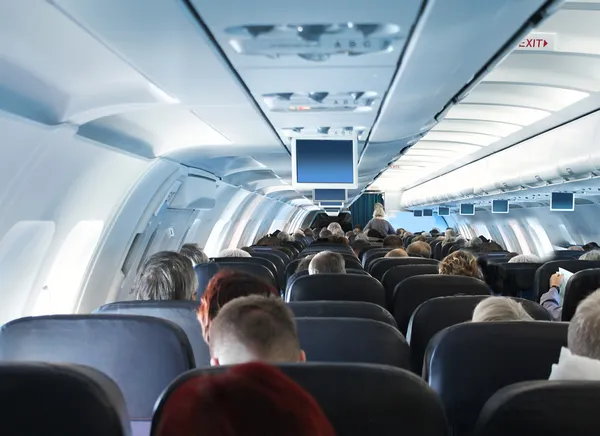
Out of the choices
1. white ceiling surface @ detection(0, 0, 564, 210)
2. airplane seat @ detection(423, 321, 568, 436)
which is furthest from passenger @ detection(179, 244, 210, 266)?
airplane seat @ detection(423, 321, 568, 436)

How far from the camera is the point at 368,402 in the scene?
197 centimetres

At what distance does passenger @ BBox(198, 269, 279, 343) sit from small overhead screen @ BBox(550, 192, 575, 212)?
32.8 ft

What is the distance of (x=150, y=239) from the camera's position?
10047 mm

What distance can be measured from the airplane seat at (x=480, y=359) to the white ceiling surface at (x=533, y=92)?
2589 mm

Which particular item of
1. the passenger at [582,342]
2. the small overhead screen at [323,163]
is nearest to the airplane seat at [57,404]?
the passenger at [582,342]

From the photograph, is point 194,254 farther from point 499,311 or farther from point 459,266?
point 499,311

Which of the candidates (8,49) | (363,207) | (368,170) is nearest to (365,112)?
(8,49)

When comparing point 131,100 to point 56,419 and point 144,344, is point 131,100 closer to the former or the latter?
point 144,344

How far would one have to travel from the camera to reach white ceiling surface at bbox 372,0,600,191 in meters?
5.64

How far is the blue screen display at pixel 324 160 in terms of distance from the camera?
7.61 meters

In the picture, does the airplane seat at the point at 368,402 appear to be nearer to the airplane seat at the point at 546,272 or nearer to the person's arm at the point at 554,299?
the person's arm at the point at 554,299

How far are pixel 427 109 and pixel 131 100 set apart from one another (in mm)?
2342

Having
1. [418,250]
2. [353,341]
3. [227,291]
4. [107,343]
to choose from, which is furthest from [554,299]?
[418,250]

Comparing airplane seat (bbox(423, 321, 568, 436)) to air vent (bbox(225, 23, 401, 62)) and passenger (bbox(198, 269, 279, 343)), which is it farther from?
air vent (bbox(225, 23, 401, 62))
